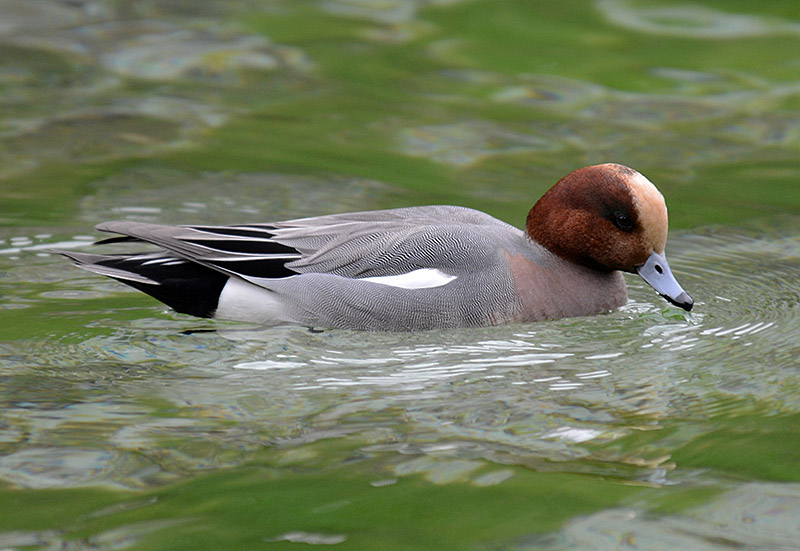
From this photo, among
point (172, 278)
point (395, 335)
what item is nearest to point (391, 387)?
point (395, 335)

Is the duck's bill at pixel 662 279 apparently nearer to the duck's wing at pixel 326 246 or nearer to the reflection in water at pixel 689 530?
the duck's wing at pixel 326 246

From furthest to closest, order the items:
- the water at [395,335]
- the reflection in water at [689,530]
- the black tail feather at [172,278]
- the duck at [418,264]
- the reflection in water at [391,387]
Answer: the black tail feather at [172,278]
the duck at [418,264]
the reflection in water at [391,387]
the water at [395,335]
the reflection in water at [689,530]

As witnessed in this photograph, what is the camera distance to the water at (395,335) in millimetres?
3811

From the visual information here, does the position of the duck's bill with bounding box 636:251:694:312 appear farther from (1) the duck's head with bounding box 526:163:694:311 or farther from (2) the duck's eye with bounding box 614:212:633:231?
(2) the duck's eye with bounding box 614:212:633:231

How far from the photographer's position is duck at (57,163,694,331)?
215 inches

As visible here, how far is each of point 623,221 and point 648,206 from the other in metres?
0.14

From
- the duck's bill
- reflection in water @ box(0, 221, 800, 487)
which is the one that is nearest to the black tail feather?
reflection in water @ box(0, 221, 800, 487)

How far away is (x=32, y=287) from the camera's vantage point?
19.8 ft

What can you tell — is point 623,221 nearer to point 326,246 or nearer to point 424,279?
point 424,279

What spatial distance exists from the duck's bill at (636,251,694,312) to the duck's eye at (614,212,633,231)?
7.6 inches

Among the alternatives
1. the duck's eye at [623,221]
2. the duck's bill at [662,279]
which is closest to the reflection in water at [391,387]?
the duck's bill at [662,279]

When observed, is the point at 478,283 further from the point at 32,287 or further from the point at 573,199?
the point at 32,287

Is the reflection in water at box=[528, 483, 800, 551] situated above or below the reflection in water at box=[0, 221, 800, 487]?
below

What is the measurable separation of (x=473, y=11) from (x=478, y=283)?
677 centimetres
